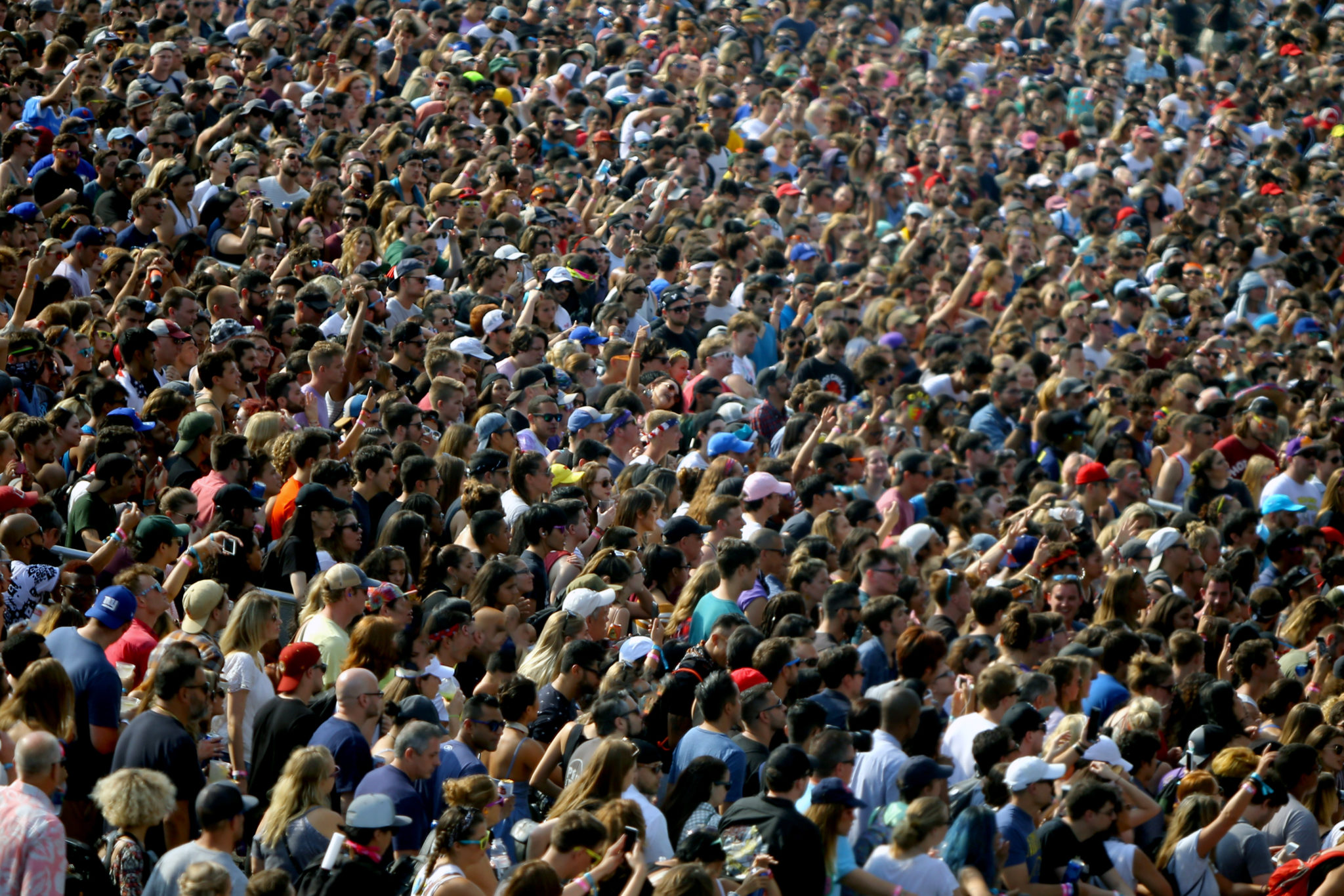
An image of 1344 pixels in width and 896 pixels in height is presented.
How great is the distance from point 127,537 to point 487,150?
8476mm

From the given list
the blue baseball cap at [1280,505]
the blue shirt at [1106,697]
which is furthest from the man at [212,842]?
the blue baseball cap at [1280,505]

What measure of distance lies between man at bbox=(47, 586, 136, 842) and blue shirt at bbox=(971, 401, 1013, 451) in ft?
27.3

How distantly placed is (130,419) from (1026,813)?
5.34 m

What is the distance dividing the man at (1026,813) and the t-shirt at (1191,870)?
863mm

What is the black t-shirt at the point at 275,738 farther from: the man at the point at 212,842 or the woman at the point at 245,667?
the man at the point at 212,842

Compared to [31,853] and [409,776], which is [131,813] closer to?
[31,853]

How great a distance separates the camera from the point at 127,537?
8.55 meters

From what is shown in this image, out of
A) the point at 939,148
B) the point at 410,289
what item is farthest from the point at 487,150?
the point at 939,148

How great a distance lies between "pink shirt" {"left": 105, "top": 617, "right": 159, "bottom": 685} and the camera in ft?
25.3

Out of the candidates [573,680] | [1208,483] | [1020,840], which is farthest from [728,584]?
[1208,483]

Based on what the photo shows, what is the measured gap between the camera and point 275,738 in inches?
282

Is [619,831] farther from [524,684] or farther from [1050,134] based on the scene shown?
[1050,134]

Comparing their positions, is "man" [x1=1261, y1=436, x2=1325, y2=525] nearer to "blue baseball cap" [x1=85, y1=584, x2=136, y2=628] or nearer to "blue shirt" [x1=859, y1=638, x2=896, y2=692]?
"blue shirt" [x1=859, y1=638, x2=896, y2=692]

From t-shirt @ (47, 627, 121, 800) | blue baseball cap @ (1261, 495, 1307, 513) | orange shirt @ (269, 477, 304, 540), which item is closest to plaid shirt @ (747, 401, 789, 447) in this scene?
blue baseball cap @ (1261, 495, 1307, 513)
